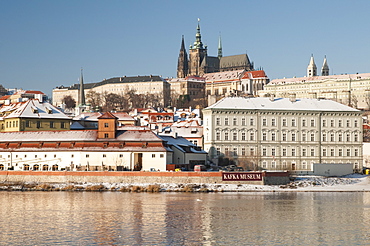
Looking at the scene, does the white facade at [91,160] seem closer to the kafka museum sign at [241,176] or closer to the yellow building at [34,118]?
the kafka museum sign at [241,176]

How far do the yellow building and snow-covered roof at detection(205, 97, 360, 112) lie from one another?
18.8 meters

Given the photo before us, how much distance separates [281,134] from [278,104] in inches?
158

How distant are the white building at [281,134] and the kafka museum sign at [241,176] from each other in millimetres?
11818

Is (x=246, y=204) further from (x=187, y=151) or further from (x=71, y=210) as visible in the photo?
(x=187, y=151)

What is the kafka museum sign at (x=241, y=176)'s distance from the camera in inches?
2611

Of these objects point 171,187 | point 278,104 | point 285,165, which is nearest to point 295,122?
point 278,104

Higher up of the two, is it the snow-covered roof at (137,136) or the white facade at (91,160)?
the snow-covered roof at (137,136)

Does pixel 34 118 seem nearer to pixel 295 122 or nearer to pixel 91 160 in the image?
pixel 91 160

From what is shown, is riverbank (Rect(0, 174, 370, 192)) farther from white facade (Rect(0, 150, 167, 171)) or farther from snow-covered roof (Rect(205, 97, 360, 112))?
snow-covered roof (Rect(205, 97, 360, 112))

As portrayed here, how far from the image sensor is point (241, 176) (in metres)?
66.6

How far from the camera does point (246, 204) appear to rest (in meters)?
53.6

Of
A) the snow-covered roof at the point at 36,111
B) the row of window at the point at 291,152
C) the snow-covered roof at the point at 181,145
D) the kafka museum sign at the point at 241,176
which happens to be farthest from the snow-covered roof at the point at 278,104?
the snow-covered roof at the point at 36,111

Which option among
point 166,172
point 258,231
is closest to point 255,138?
point 166,172

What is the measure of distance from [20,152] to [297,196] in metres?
28.5
